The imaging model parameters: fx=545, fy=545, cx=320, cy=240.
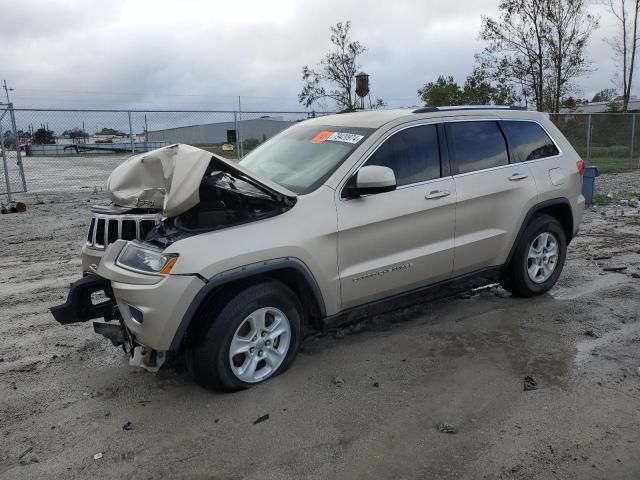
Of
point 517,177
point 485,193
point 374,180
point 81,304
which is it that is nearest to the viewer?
point 81,304

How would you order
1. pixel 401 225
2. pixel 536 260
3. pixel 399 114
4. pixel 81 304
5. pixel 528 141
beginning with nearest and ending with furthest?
pixel 81 304 < pixel 401 225 < pixel 399 114 < pixel 528 141 < pixel 536 260

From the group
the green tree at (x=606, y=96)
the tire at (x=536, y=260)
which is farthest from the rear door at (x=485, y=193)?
the green tree at (x=606, y=96)

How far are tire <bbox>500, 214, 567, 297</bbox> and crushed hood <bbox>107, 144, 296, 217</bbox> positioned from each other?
8.45 ft

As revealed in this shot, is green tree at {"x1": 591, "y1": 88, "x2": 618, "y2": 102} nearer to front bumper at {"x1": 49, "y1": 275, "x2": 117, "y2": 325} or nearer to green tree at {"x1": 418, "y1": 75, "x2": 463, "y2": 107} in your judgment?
green tree at {"x1": 418, "y1": 75, "x2": 463, "y2": 107}

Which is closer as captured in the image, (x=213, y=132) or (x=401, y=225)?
(x=401, y=225)

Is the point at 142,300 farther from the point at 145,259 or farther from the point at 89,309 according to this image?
the point at 89,309

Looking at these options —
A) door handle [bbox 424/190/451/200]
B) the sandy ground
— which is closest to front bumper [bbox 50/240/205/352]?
the sandy ground

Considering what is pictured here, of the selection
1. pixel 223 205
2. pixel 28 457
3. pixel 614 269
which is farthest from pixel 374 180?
pixel 614 269

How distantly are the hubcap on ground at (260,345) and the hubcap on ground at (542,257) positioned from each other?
275 cm

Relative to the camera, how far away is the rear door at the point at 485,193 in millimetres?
4609

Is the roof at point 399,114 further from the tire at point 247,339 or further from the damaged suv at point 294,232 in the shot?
the tire at point 247,339

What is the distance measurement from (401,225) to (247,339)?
1463 millimetres

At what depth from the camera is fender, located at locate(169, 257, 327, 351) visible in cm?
331

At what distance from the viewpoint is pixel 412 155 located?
14.3 ft
